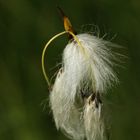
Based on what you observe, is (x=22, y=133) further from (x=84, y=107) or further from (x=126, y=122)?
(x=84, y=107)

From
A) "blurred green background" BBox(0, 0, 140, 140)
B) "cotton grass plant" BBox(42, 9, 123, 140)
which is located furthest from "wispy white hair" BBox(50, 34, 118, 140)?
"blurred green background" BBox(0, 0, 140, 140)

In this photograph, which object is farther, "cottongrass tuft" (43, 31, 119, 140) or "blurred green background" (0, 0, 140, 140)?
"blurred green background" (0, 0, 140, 140)

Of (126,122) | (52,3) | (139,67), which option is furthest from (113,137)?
(52,3)

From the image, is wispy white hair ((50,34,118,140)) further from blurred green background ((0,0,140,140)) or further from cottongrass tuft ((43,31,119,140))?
blurred green background ((0,0,140,140))

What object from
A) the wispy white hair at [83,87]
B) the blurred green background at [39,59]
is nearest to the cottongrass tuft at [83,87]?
the wispy white hair at [83,87]

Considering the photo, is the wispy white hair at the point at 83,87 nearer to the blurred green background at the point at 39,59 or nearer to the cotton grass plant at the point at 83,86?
the cotton grass plant at the point at 83,86

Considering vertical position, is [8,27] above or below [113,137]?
above

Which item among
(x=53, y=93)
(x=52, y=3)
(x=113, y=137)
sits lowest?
(x=113, y=137)
